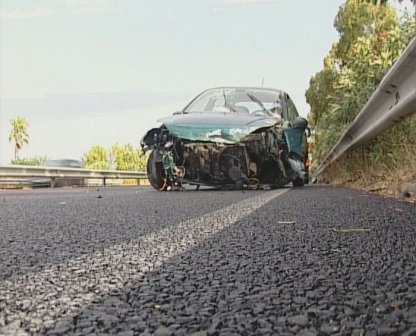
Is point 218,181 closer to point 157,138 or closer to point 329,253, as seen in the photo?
point 157,138

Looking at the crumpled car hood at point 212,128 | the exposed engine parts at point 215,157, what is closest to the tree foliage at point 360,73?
the exposed engine parts at point 215,157

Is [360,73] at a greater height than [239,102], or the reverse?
[360,73]

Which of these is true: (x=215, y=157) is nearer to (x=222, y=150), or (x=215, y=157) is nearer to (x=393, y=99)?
(x=222, y=150)

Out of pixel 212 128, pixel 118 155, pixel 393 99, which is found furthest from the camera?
pixel 118 155

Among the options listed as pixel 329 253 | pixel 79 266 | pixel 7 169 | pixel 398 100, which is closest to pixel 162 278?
pixel 79 266

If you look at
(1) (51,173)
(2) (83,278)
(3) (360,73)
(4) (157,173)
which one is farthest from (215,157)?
(1) (51,173)

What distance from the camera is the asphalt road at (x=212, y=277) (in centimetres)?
123

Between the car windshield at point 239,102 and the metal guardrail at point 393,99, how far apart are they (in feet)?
5.88

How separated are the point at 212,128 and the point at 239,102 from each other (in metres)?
1.49

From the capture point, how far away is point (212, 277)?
1.71 m

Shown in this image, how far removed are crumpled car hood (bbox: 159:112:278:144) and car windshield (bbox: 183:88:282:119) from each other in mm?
893

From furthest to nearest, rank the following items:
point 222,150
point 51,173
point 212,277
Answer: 1. point 51,173
2. point 222,150
3. point 212,277

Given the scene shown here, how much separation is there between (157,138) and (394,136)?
2.78 metres

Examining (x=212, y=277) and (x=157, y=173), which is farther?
(x=157, y=173)
